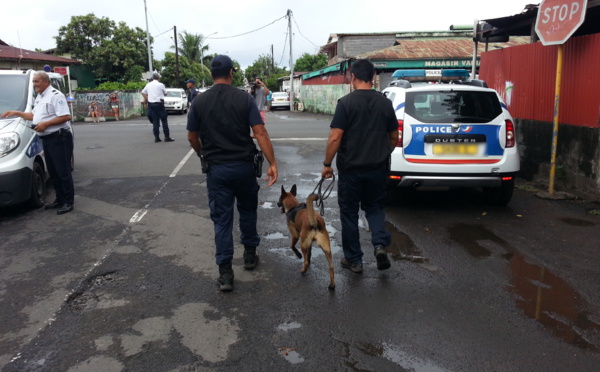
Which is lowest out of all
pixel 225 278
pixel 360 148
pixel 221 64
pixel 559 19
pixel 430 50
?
pixel 225 278

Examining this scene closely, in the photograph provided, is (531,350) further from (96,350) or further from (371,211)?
(96,350)

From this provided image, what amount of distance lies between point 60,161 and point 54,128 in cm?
44

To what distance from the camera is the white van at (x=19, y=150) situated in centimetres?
667

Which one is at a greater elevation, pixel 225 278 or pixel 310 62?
pixel 310 62

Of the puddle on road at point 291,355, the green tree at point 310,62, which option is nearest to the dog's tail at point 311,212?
the puddle on road at point 291,355

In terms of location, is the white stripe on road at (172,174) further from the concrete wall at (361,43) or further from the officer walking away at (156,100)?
the concrete wall at (361,43)

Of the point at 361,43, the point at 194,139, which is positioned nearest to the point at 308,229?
the point at 194,139

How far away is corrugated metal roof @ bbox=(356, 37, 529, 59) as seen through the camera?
27273 millimetres

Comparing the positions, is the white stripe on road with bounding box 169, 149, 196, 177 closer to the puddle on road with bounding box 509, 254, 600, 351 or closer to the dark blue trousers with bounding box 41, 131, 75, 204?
the dark blue trousers with bounding box 41, 131, 75, 204

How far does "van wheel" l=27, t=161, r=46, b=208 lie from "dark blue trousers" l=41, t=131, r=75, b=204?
332 mm

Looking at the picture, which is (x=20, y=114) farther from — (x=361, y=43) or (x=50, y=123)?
(x=361, y=43)

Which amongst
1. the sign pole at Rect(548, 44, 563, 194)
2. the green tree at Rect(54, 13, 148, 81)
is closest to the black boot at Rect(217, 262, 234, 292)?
the sign pole at Rect(548, 44, 563, 194)

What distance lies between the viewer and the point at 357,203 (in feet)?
15.6

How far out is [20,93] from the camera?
7.68m
